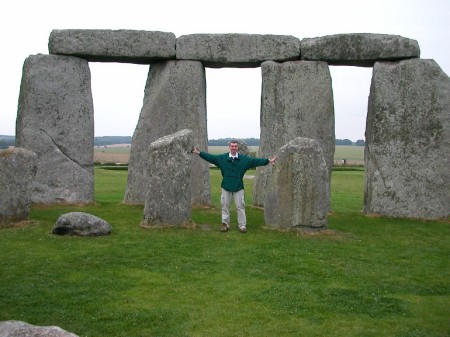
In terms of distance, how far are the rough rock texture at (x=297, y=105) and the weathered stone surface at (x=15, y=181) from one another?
5903 millimetres

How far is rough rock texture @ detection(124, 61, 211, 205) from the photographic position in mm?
15258

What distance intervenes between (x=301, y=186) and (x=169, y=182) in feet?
7.80

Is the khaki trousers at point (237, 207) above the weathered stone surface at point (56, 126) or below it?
below

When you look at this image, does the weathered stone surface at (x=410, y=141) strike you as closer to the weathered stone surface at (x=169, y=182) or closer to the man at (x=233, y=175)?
the man at (x=233, y=175)

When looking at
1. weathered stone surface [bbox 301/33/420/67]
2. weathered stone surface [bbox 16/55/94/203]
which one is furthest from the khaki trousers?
weathered stone surface [bbox 301/33/420/67]

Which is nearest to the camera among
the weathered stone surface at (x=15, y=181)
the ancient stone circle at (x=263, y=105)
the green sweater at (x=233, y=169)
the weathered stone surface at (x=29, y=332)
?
the weathered stone surface at (x=29, y=332)

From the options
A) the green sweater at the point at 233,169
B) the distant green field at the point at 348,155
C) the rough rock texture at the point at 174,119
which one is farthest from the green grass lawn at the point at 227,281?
the distant green field at the point at 348,155

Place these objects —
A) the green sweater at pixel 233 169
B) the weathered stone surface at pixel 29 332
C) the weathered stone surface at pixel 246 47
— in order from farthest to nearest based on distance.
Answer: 1. the weathered stone surface at pixel 246 47
2. the green sweater at pixel 233 169
3. the weathered stone surface at pixel 29 332

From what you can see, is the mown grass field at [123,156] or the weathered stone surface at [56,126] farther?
the mown grass field at [123,156]

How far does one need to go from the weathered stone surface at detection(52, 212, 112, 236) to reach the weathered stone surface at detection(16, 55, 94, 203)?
4683mm

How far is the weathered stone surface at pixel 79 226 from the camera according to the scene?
10.2m

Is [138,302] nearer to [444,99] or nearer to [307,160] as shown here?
[307,160]

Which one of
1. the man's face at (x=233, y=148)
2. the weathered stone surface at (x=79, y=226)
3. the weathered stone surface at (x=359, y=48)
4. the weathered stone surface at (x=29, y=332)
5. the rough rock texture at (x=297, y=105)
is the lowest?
the weathered stone surface at (x=79, y=226)

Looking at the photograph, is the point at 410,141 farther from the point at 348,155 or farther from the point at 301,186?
the point at 348,155
